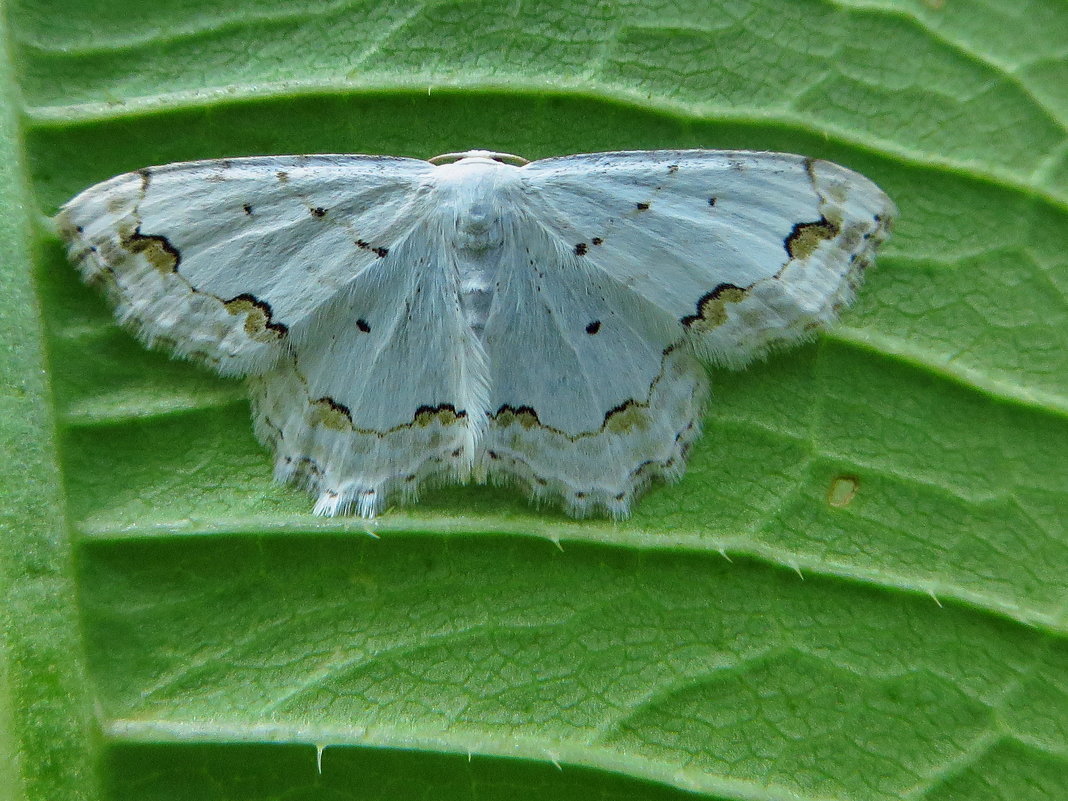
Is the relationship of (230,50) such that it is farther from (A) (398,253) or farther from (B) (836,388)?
(B) (836,388)

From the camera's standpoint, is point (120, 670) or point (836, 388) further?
point (836, 388)

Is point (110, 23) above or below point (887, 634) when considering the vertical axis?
above

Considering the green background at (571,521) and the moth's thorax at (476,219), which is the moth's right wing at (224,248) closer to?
the green background at (571,521)

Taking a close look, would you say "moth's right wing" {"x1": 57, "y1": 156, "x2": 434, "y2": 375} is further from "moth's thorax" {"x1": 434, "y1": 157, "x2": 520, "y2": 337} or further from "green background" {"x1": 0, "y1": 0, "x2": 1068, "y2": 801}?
"moth's thorax" {"x1": 434, "y1": 157, "x2": 520, "y2": 337}

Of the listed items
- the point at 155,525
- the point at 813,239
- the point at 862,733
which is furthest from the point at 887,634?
the point at 155,525

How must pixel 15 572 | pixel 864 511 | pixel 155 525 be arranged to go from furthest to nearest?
pixel 864 511 → pixel 155 525 → pixel 15 572

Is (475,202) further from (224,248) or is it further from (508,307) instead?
(224,248)
